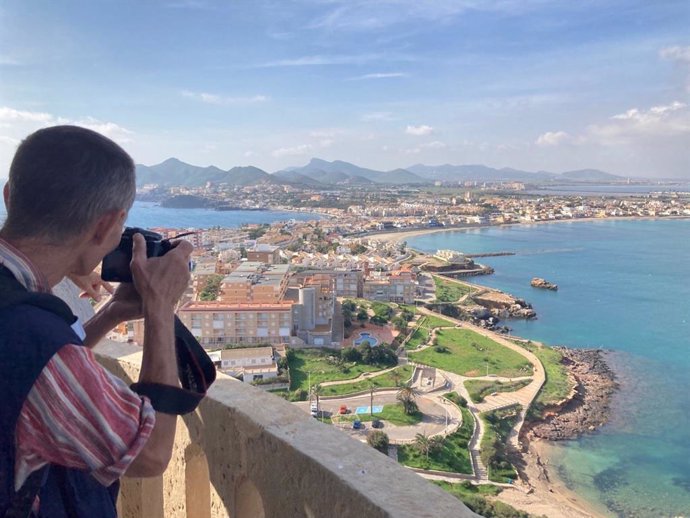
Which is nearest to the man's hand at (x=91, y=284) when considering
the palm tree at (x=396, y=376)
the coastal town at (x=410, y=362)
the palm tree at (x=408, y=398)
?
the coastal town at (x=410, y=362)

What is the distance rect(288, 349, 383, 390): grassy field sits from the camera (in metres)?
15.1

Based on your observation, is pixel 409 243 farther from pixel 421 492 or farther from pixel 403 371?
pixel 421 492

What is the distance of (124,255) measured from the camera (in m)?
0.80

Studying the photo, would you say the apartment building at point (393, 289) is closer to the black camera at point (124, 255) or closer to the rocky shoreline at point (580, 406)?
the rocky shoreline at point (580, 406)

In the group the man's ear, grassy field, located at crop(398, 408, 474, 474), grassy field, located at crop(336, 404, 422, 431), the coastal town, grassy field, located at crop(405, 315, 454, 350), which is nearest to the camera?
the man's ear

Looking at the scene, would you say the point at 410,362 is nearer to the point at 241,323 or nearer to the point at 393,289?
the point at 241,323

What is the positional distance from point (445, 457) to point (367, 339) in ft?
25.7

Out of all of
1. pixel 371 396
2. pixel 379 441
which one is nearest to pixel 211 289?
pixel 371 396

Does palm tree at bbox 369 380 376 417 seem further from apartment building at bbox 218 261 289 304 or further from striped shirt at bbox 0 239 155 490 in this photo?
striped shirt at bbox 0 239 155 490

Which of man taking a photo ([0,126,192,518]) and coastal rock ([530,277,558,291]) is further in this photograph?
coastal rock ([530,277,558,291])

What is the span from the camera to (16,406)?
0.59m

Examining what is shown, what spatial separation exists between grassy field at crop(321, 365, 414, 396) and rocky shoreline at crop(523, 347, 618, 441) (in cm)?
341

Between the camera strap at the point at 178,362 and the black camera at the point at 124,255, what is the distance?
101mm

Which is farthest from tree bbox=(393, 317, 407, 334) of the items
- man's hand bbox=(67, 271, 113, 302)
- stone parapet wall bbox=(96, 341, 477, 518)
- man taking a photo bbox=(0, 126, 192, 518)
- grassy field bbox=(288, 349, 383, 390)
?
man taking a photo bbox=(0, 126, 192, 518)
